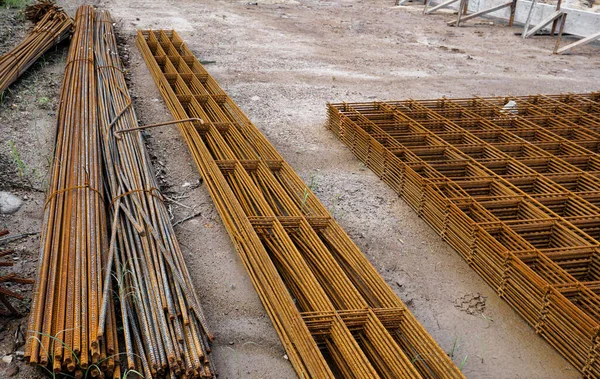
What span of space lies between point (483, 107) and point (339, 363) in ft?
18.3

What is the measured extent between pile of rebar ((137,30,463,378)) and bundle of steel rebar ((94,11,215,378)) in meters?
0.59

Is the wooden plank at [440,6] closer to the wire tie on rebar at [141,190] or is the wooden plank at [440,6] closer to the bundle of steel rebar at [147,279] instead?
the bundle of steel rebar at [147,279]

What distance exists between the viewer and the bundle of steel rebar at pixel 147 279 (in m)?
3.24

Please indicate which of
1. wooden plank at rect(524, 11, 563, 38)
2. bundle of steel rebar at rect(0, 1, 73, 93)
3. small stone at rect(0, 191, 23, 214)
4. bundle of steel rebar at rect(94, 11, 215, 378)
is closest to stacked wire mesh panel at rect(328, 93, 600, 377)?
bundle of steel rebar at rect(94, 11, 215, 378)

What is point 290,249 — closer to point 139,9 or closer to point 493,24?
point 139,9

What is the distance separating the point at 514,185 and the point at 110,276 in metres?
4.30

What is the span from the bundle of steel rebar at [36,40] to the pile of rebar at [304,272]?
3.34 m

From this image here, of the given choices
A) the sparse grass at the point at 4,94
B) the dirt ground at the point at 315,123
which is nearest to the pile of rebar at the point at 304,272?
the dirt ground at the point at 315,123

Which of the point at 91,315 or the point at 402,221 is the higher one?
the point at 91,315

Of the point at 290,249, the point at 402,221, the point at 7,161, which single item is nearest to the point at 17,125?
the point at 7,161

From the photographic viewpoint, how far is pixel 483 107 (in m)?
7.93

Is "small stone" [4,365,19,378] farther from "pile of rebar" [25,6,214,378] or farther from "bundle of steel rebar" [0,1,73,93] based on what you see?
"bundle of steel rebar" [0,1,73,93]

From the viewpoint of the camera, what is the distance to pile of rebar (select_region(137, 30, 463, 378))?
11.4 feet

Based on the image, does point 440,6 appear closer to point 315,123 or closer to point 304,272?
point 315,123
